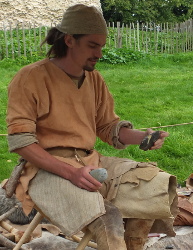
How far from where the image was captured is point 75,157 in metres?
3.01

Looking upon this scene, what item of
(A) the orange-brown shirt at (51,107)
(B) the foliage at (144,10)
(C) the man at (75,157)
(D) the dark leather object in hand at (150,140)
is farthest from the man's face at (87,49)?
(B) the foliage at (144,10)

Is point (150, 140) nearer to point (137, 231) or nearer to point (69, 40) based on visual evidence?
point (137, 231)

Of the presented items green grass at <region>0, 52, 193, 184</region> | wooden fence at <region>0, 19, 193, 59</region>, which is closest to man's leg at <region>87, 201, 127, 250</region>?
green grass at <region>0, 52, 193, 184</region>

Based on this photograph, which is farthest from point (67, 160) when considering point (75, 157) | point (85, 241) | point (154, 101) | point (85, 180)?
point (154, 101)

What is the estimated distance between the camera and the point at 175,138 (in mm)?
6383

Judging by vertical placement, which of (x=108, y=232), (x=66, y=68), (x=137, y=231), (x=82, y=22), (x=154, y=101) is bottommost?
(x=154, y=101)

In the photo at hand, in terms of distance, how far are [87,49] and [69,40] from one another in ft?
0.42

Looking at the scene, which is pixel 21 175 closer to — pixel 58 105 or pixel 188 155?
pixel 58 105

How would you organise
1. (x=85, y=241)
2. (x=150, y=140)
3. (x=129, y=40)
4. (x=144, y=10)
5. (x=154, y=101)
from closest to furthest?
(x=85, y=241) → (x=150, y=140) → (x=154, y=101) → (x=129, y=40) → (x=144, y=10)

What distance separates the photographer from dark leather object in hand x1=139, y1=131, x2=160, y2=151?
3.03 metres

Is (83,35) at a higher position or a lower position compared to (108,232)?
higher

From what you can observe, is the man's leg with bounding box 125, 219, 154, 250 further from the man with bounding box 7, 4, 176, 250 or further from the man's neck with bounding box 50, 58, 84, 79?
the man's neck with bounding box 50, 58, 84, 79

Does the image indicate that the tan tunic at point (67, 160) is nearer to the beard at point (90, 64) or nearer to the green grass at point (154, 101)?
the beard at point (90, 64)

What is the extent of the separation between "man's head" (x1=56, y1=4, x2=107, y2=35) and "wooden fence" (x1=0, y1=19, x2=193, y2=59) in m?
8.19
